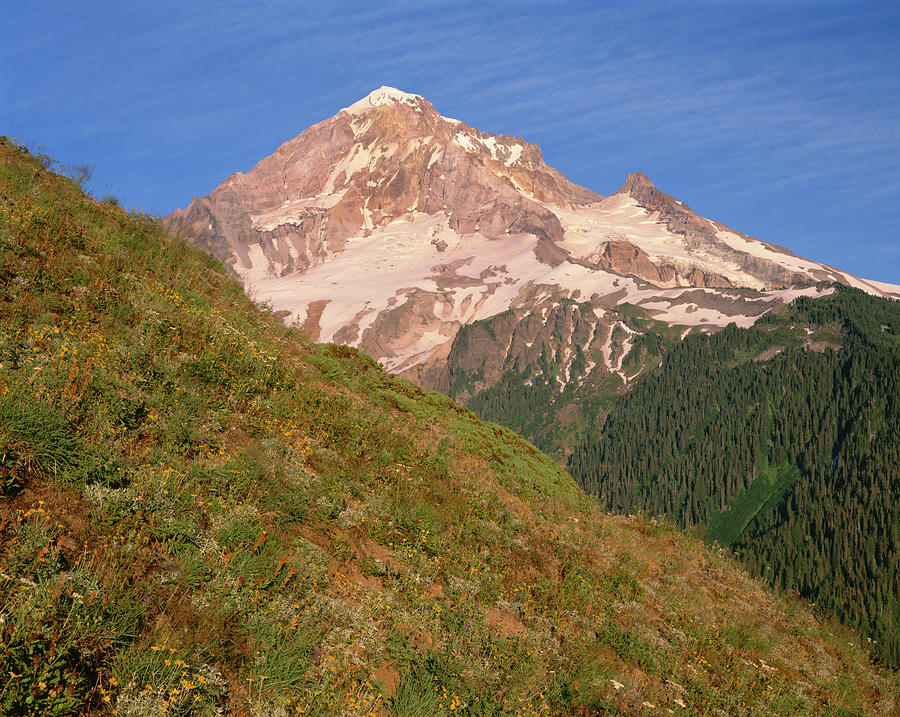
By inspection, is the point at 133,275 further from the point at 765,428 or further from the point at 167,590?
the point at 765,428

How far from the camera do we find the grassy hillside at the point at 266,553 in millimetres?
6691

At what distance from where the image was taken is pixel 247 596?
26.0 feet

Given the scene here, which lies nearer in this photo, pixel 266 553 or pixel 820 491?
pixel 266 553

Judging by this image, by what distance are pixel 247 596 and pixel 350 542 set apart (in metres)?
3.03

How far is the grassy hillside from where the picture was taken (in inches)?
263

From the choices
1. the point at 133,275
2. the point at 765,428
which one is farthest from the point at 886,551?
the point at 133,275

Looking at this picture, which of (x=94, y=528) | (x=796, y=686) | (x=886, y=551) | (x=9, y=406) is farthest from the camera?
(x=886, y=551)

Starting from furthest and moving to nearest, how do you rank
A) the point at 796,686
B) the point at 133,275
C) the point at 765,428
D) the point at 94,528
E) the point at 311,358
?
the point at 765,428 < the point at 311,358 < the point at 133,275 < the point at 796,686 < the point at 94,528

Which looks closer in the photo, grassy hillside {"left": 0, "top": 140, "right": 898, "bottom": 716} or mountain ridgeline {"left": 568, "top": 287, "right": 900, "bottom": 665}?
grassy hillside {"left": 0, "top": 140, "right": 898, "bottom": 716}

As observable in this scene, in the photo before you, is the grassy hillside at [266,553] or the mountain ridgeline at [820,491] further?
the mountain ridgeline at [820,491]

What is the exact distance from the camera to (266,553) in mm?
8969

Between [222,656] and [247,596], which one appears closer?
[222,656]

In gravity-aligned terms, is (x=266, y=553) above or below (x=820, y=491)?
below

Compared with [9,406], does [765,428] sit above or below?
above
